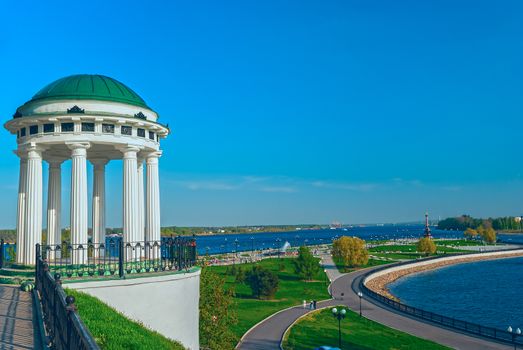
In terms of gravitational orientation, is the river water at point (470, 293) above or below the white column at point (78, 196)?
below

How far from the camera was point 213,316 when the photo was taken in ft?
100

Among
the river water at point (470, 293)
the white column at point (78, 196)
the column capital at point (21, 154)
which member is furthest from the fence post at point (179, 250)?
the river water at point (470, 293)

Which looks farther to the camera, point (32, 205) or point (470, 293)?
point (470, 293)

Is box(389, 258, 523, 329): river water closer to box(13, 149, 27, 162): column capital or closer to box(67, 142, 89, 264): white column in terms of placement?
box(67, 142, 89, 264): white column

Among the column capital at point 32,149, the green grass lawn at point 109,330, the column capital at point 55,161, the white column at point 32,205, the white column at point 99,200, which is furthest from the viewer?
the white column at point 99,200

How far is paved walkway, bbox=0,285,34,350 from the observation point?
34.0 ft

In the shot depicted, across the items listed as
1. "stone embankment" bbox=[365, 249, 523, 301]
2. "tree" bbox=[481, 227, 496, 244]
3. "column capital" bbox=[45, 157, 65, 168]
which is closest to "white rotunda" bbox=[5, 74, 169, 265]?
"column capital" bbox=[45, 157, 65, 168]

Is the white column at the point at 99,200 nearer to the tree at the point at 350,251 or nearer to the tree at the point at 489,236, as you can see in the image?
the tree at the point at 350,251

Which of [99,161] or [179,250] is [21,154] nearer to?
[99,161]

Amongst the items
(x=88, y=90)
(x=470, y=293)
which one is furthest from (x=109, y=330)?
(x=470, y=293)

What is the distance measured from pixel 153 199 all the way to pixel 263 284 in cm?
3975

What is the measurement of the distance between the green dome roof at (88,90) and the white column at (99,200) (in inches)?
219

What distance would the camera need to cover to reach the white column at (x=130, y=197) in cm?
1962

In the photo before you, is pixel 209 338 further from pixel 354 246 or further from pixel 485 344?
pixel 354 246
